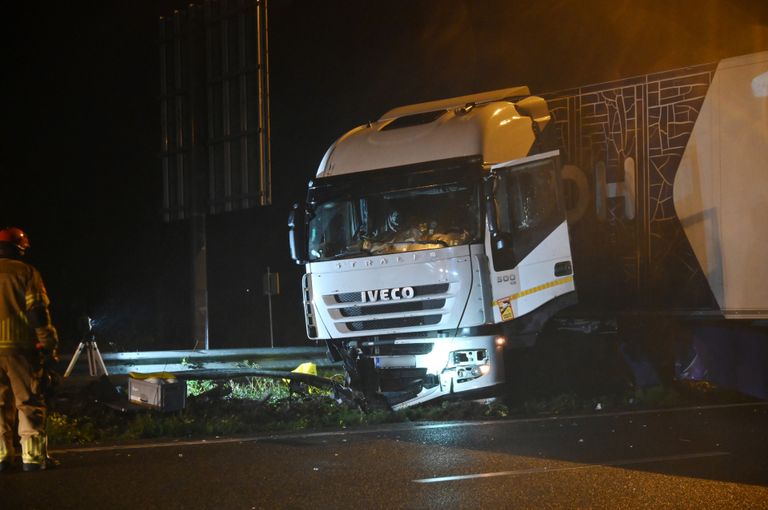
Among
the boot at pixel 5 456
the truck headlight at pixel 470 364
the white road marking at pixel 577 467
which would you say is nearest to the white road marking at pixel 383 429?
the truck headlight at pixel 470 364

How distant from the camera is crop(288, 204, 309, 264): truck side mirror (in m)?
11.7

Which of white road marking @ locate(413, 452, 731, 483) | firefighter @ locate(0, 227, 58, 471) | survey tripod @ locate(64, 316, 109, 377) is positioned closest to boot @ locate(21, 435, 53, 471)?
firefighter @ locate(0, 227, 58, 471)

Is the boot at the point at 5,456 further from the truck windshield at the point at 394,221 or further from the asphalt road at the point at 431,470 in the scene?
the truck windshield at the point at 394,221

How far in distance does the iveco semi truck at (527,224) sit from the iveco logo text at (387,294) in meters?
0.01

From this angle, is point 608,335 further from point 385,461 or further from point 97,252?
point 97,252

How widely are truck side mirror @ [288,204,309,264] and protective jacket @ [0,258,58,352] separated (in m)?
4.42

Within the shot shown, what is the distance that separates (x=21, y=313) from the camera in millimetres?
7508

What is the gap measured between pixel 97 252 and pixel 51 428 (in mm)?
23479

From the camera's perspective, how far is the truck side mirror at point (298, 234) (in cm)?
1166

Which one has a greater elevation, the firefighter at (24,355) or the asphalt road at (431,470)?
the firefighter at (24,355)

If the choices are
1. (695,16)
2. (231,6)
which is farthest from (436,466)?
(695,16)

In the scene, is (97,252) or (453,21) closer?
(453,21)

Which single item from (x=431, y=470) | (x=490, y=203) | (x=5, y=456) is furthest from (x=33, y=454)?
(x=490, y=203)

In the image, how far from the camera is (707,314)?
11133mm
